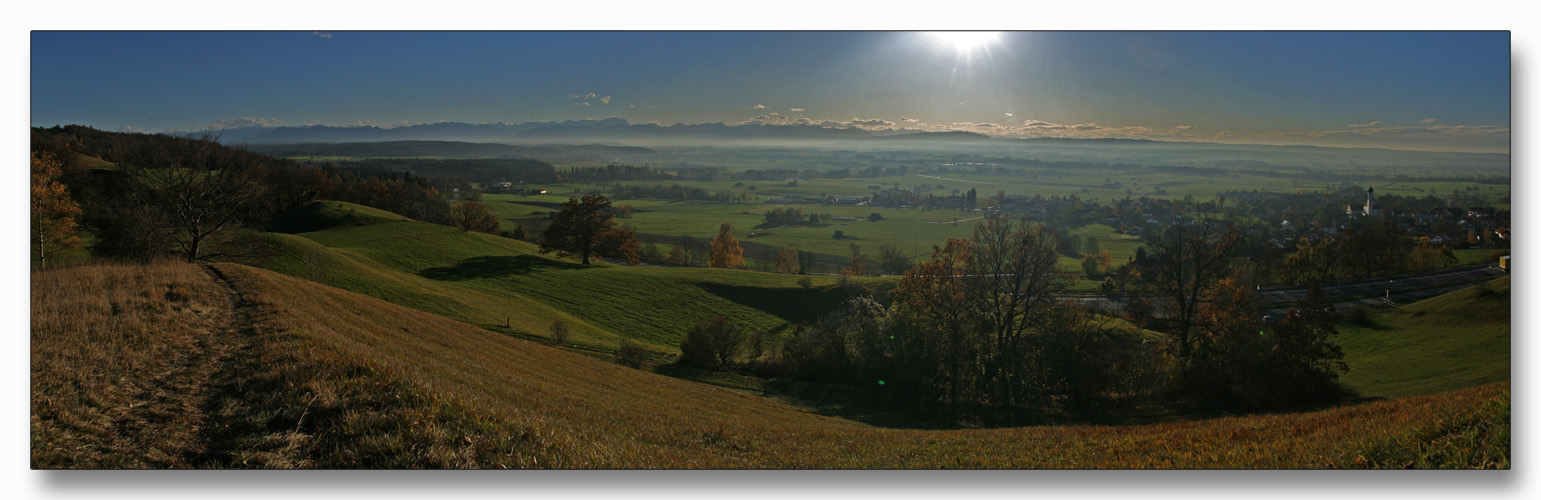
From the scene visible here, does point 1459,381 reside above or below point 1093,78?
below

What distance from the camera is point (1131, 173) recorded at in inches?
925

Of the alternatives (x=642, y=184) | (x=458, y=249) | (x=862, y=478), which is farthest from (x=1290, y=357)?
(x=458, y=249)

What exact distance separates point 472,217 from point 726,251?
22.4 m

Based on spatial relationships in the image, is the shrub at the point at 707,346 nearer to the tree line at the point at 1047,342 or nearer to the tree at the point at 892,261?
the tree line at the point at 1047,342

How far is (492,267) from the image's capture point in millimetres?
36688

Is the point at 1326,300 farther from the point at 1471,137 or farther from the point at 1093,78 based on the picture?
the point at 1093,78

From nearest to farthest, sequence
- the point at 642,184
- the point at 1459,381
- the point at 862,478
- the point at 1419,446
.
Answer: the point at 1419,446, the point at 862,478, the point at 1459,381, the point at 642,184

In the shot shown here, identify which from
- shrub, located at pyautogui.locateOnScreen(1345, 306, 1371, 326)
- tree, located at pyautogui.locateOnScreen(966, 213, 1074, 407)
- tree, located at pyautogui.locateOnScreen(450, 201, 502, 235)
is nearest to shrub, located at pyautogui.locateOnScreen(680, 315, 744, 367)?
tree, located at pyautogui.locateOnScreen(966, 213, 1074, 407)

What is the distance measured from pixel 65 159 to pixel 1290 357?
3350cm

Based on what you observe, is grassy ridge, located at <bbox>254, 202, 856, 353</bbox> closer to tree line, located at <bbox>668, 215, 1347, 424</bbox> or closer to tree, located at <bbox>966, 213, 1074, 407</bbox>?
tree line, located at <bbox>668, 215, 1347, 424</bbox>

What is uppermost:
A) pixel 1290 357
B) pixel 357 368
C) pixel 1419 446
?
pixel 357 368

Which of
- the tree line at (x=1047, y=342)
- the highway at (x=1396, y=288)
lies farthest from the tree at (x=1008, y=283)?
the highway at (x=1396, y=288)

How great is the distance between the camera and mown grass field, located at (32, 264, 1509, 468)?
17.6ft

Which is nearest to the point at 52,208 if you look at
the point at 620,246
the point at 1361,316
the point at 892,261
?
the point at 620,246
